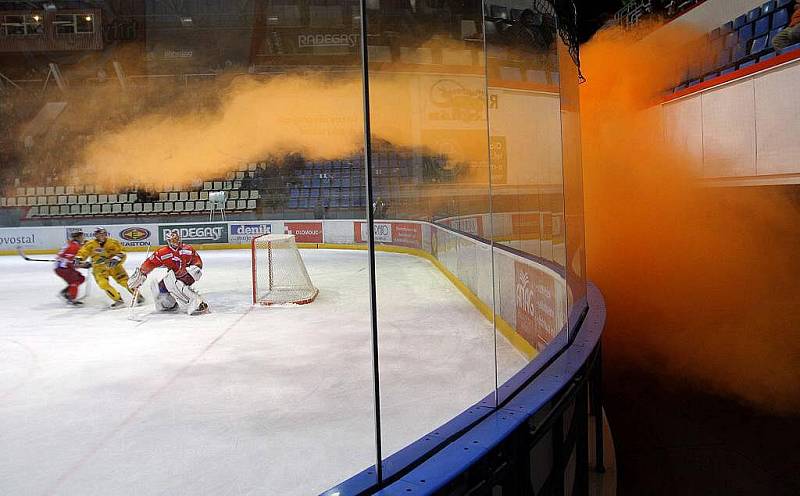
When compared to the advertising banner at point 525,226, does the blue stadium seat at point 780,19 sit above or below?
above

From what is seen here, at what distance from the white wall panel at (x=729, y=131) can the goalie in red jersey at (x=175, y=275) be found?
21.6ft

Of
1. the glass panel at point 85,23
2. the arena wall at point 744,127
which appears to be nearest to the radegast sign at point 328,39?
the glass panel at point 85,23

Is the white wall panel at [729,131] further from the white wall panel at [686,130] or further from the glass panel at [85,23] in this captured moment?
the glass panel at [85,23]

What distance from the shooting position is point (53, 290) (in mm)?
8906

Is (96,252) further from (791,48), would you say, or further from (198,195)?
(198,195)

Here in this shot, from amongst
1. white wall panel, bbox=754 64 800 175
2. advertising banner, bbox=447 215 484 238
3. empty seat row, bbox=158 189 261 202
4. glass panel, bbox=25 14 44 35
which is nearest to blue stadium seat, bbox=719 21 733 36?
white wall panel, bbox=754 64 800 175

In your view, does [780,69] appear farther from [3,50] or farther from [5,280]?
[3,50]

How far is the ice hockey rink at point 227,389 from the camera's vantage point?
2.74m

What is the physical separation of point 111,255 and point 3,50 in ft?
40.5

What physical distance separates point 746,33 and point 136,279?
8.40 m

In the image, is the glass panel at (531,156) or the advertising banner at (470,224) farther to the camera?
the advertising banner at (470,224)

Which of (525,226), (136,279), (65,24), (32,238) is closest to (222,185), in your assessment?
(32,238)

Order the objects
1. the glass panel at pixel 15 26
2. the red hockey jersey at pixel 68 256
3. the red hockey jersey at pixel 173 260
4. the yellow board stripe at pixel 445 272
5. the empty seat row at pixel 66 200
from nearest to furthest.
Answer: the yellow board stripe at pixel 445 272, the red hockey jersey at pixel 173 260, the red hockey jersey at pixel 68 256, the empty seat row at pixel 66 200, the glass panel at pixel 15 26

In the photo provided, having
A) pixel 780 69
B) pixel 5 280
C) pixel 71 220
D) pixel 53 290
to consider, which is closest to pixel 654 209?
pixel 780 69
